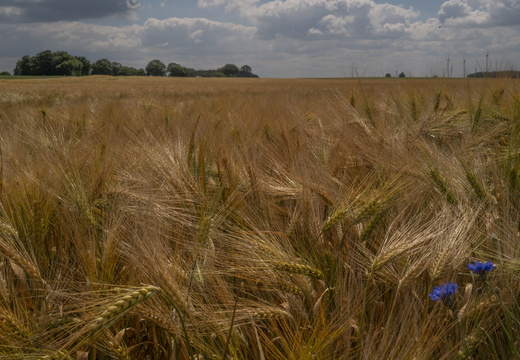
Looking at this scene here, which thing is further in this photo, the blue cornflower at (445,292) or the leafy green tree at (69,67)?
the leafy green tree at (69,67)

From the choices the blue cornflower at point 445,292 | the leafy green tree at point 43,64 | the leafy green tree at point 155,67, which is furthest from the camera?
the leafy green tree at point 155,67

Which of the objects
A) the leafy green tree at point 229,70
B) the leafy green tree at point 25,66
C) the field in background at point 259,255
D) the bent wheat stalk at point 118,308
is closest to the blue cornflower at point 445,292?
the field in background at point 259,255

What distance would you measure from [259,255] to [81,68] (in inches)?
3151

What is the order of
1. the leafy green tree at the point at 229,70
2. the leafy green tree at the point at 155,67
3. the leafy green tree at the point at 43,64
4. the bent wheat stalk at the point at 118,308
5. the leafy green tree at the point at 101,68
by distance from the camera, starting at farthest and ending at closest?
the leafy green tree at the point at 229,70, the leafy green tree at the point at 155,67, the leafy green tree at the point at 101,68, the leafy green tree at the point at 43,64, the bent wheat stalk at the point at 118,308

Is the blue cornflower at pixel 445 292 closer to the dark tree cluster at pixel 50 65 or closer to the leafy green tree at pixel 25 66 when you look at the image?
the dark tree cluster at pixel 50 65

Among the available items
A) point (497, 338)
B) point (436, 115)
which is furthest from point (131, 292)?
point (436, 115)

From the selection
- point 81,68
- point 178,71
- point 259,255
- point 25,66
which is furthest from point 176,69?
point 259,255

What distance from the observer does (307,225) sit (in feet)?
4.25

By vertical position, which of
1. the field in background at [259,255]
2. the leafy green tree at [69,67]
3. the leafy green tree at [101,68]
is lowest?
the field in background at [259,255]

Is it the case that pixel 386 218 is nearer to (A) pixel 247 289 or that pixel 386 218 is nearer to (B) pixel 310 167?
(B) pixel 310 167

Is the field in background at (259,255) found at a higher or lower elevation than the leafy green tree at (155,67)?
lower

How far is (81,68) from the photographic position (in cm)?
7181

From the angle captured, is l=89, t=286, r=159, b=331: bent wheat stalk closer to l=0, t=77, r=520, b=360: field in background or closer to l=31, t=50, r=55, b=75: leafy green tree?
l=0, t=77, r=520, b=360: field in background

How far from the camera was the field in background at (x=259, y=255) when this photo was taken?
2.89ft
